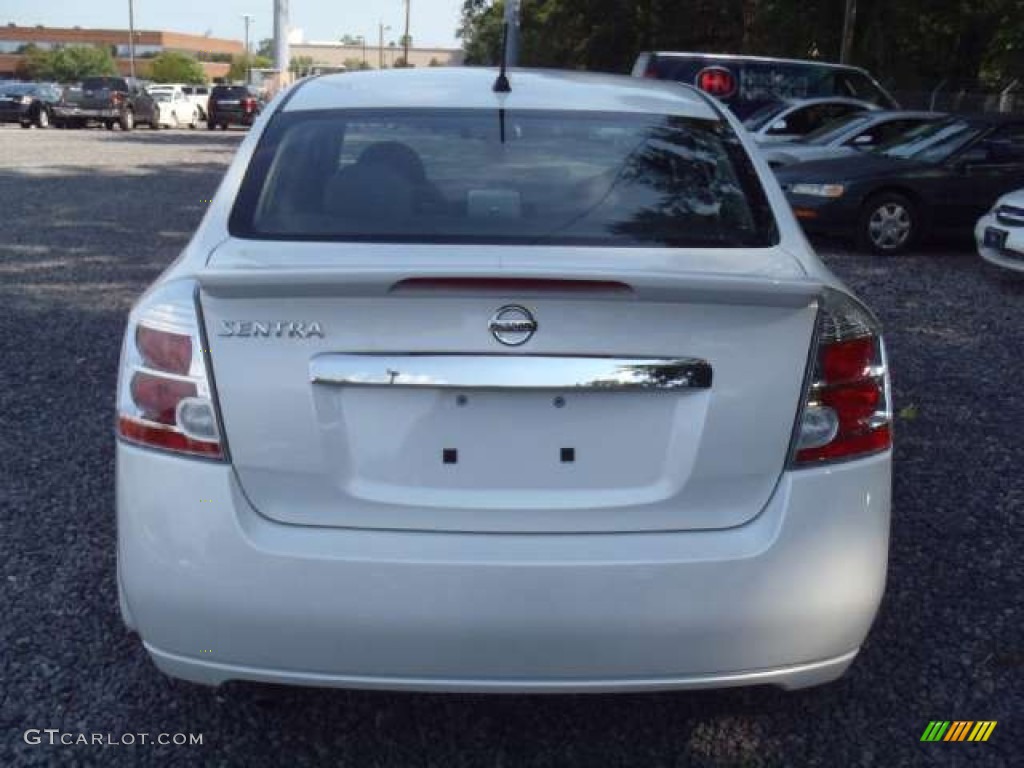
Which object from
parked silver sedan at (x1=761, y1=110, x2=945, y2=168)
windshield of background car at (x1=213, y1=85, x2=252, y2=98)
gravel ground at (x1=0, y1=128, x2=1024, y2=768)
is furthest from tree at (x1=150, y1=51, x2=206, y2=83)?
gravel ground at (x1=0, y1=128, x2=1024, y2=768)

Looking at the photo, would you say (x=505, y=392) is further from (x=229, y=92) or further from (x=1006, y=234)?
(x=229, y=92)

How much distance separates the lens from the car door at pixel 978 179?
39.1ft

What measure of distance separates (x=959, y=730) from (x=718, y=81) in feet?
49.9

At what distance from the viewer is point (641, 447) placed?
2559mm

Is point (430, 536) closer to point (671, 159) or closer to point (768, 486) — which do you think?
point (768, 486)

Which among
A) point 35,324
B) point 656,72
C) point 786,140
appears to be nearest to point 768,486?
point 35,324

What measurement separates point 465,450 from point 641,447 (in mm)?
392

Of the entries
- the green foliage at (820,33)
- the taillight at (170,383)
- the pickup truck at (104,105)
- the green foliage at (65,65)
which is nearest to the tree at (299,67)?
the pickup truck at (104,105)

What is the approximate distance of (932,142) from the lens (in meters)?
12.4

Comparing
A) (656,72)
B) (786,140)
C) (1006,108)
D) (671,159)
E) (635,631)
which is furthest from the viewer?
(1006,108)

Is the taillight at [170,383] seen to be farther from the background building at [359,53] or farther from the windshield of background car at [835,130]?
the background building at [359,53]

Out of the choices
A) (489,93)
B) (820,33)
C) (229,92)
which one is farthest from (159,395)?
(229,92)

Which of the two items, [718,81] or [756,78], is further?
[756,78]

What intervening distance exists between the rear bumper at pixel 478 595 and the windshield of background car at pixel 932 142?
413 inches
